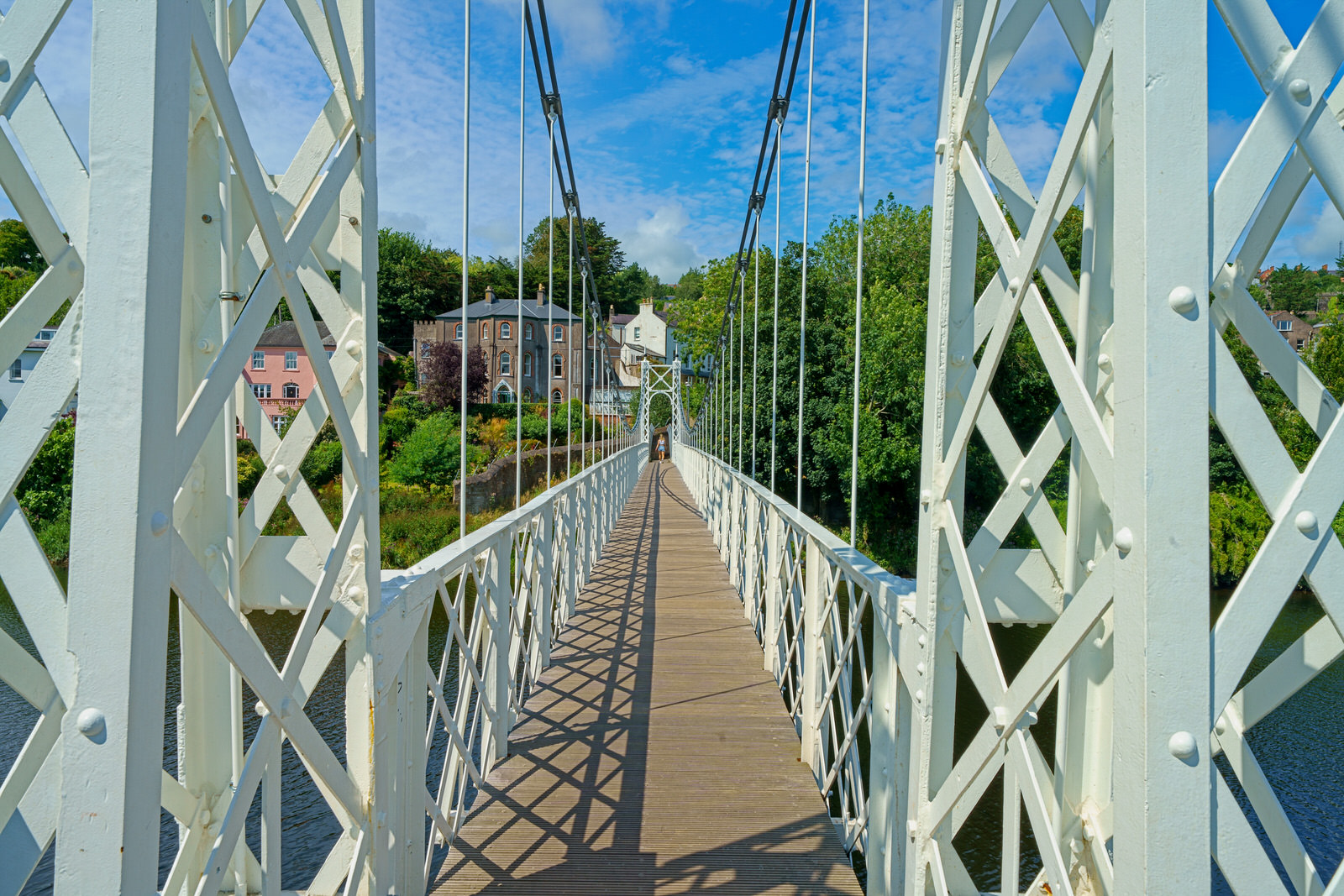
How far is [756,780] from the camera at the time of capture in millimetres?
2688

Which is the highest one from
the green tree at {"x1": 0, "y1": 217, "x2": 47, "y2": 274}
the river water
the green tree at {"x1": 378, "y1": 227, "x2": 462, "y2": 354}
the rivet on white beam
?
the green tree at {"x1": 378, "y1": 227, "x2": 462, "y2": 354}

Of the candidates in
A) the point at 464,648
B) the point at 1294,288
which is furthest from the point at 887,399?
the point at 464,648

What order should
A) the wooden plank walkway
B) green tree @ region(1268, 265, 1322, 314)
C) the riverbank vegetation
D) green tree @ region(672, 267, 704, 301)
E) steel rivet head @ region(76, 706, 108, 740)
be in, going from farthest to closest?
green tree @ region(672, 267, 704, 301)
green tree @ region(1268, 265, 1322, 314)
the riverbank vegetation
the wooden plank walkway
steel rivet head @ region(76, 706, 108, 740)

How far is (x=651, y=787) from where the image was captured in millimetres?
2627

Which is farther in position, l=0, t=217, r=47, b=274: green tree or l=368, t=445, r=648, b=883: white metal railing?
l=0, t=217, r=47, b=274: green tree

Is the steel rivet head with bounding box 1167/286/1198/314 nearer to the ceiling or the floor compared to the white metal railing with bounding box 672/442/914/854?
nearer to the ceiling

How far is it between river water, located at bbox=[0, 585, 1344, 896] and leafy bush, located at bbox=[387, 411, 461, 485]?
35.0 ft

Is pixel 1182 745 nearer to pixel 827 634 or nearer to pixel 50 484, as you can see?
pixel 827 634

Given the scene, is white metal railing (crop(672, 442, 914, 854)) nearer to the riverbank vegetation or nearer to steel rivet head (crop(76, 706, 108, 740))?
steel rivet head (crop(76, 706, 108, 740))

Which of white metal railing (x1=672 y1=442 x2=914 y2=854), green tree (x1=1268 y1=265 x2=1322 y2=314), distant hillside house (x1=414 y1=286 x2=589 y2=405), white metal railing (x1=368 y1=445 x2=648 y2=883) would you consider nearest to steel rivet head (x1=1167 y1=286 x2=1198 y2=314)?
white metal railing (x1=672 y1=442 x2=914 y2=854)

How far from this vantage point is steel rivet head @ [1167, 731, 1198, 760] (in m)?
0.76

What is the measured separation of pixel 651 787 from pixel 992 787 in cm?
610

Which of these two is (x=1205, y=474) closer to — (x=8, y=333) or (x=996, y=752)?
(x=996, y=752)

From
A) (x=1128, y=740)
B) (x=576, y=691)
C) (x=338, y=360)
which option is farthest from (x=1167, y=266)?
(x=576, y=691)
